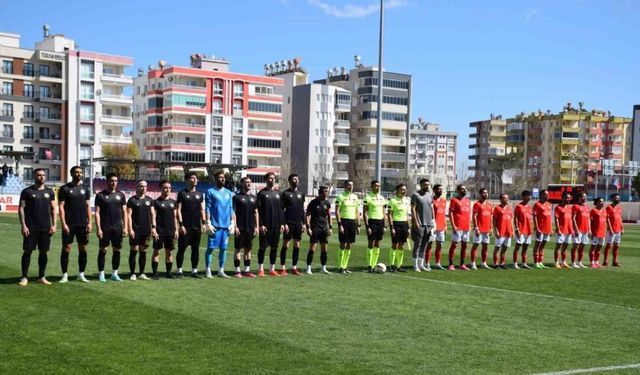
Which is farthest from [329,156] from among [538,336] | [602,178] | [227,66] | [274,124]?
[538,336]

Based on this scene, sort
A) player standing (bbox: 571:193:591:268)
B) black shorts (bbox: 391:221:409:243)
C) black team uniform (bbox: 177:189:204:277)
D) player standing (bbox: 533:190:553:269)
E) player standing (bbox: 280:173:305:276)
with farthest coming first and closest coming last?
1. player standing (bbox: 571:193:591:268)
2. player standing (bbox: 533:190:553:269)
3. black shorts (bbox: 391:221:409:243)
4. player standing (bbox: 280:173:305:276)
5. black team uniform (bbox: 177:189:204:277)

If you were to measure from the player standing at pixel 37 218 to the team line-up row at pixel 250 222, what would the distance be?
0.06ft

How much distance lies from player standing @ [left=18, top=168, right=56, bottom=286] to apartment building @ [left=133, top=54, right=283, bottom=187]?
77.1 m

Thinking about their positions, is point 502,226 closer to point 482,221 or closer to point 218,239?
point 482,221

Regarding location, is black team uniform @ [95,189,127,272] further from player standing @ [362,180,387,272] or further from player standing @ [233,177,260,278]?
player standing @ [362,180,387,272]

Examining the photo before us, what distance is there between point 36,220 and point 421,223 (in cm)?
894

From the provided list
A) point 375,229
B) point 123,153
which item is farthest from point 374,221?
point 123,153

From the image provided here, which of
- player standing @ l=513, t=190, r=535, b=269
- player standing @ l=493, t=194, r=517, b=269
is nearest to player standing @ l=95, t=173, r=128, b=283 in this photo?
player standing @ l=493, t=194, r=517, b=269

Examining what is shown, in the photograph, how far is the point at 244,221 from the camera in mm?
15859

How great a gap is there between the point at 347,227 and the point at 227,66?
8254 cm

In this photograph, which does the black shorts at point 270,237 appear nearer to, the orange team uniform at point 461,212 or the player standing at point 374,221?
the player standing at point 374,221

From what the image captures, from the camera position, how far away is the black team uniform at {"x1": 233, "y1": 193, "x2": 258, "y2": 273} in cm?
1585

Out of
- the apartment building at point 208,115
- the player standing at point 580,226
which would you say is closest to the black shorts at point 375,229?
the player standing at point 580,226

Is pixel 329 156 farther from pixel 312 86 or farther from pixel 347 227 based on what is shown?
pixel 347 227
